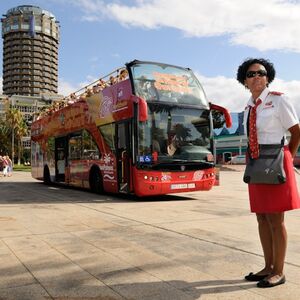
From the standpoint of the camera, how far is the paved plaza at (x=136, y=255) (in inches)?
157

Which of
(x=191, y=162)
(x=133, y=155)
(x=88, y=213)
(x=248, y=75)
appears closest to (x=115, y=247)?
(x=248, y=75)

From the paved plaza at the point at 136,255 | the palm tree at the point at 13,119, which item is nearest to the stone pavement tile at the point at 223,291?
the paved plaza at the point at 136,255

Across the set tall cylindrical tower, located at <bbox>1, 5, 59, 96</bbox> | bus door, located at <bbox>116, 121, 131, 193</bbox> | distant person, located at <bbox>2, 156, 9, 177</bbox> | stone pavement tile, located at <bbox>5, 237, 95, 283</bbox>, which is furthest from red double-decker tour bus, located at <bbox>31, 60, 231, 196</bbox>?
tall cylindrical tower, located at <bbox>1, 5, 59, 96</bbox>

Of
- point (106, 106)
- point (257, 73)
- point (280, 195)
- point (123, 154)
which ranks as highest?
point (106, 106)

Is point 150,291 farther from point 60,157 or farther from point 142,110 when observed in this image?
point 60,157

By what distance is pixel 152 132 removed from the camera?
11.9m

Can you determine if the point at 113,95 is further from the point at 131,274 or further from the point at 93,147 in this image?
the point at 131,274

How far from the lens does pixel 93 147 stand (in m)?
14.8

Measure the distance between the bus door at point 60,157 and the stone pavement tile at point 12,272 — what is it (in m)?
12.6

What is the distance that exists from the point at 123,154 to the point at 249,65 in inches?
333

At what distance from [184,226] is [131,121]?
4.95m

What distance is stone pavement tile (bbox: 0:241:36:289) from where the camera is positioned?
4.30 meters

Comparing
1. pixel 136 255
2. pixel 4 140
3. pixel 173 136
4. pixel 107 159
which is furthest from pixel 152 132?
pixel 4 140

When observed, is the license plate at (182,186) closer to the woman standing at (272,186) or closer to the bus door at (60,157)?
the bus door at (60,157)
